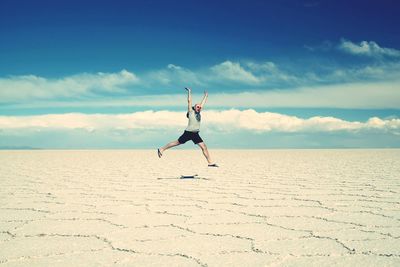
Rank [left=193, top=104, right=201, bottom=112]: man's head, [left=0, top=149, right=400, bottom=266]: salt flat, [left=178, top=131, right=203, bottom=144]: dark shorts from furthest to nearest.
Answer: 1. [left=178, top=131, right=203, bottom=144]: dark shorts
2. [left=193, top=104, right=201, bottom=112]: man's head
3. [left=0, top=149, right=400, bottom=266]: salt flat

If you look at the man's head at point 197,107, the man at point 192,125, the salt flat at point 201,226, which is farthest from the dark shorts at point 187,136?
the salt flat at point 201,226

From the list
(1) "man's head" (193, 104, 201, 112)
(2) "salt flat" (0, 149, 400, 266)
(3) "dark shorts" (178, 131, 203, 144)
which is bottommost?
(2) "salt flat" (0, 149, 400, 266)

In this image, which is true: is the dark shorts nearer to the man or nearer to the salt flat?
the man

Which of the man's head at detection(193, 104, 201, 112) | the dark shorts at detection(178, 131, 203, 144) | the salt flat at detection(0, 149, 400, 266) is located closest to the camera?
the salt flat at detection(0, 149, 400, 266)

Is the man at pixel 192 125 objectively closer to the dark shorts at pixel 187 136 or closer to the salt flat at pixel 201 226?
the dark shorts at pixel 187 136

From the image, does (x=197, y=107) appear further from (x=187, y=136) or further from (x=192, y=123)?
(x=187, y=136)

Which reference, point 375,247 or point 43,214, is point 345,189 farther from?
point 43,214

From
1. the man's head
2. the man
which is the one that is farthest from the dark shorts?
the man's head

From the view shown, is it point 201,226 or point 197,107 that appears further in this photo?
point 197,107

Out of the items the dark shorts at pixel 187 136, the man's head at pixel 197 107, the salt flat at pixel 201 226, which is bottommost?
the salt flat at pixel 201 226

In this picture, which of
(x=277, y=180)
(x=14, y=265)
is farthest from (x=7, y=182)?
(x=14, y=265)

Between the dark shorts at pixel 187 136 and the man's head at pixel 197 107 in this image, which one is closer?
the man's head at pixel 197 107

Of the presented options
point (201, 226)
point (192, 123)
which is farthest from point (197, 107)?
point (201, 226)

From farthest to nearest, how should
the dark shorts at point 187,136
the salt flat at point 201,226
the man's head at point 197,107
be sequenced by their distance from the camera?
the dark shorts at point 187,136 → the man's head at point 197,107 → the salt flat at point 201,226
